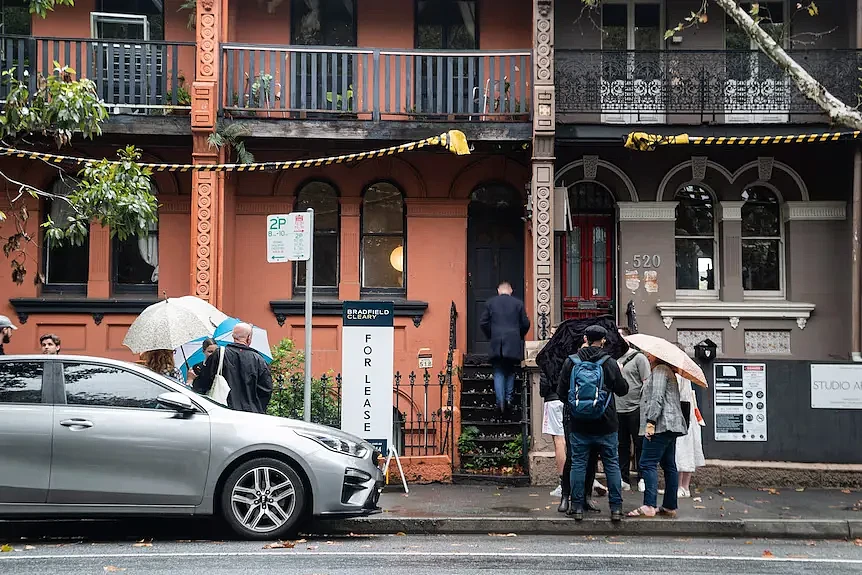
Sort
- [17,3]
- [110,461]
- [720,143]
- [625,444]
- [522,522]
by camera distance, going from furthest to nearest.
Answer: [17,3], [720,143], [625,444], [522,522], [110,461]

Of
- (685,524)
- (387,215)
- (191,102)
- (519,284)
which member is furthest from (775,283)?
(191,102)

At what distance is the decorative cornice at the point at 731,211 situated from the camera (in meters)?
16.4

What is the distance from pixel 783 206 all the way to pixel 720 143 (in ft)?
7.59

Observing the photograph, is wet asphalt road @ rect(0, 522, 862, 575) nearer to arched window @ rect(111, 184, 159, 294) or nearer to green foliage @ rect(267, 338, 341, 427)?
green foliage @ rect(267, 338, 341, 427)

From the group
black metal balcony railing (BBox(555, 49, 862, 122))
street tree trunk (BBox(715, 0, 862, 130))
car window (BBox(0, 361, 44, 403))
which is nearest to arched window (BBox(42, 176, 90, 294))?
car window (BBox(0, 361, 44, 403))

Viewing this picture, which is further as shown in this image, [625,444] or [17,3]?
[17,3]

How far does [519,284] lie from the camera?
16.6 meters

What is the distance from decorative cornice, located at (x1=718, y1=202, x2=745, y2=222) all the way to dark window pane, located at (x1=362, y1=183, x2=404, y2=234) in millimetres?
5363

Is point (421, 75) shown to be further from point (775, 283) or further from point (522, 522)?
point (522, 522)

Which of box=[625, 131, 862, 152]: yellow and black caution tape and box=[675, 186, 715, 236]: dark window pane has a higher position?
box=[625, 131, 862, 152]: yellow and black caution tape

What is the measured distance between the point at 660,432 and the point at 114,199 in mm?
6845

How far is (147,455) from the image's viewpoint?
8.31 metres

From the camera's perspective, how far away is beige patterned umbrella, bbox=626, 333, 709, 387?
9.34 m

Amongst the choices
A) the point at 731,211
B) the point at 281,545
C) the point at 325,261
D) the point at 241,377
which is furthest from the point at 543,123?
the point at 281,545
